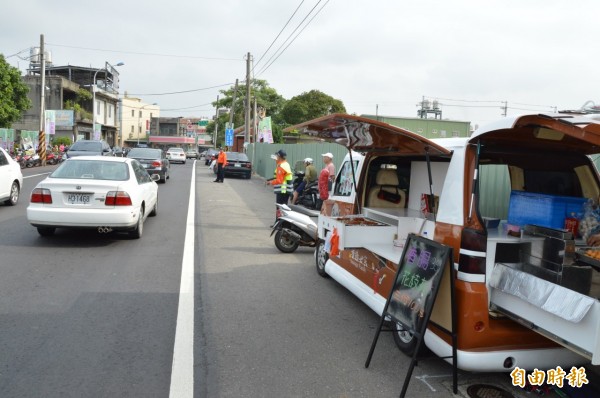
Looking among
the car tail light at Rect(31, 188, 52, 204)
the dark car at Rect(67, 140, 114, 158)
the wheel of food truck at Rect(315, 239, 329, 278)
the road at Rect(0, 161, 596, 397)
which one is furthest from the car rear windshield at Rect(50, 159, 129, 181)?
the dark car at Rect(67, 140, 114, 158)

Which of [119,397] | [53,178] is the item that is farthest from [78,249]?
[119,397]

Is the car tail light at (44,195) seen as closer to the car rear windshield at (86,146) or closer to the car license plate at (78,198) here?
the car license plate at (78,198)

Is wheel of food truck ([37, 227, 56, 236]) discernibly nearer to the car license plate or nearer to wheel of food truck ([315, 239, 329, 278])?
the car license plate

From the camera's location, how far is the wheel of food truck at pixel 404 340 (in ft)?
13.7

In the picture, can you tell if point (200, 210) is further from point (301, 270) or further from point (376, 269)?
point (376, 269)

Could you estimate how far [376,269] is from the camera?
501cm

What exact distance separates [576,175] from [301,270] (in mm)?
3865

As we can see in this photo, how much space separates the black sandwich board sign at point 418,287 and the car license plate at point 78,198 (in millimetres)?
5809

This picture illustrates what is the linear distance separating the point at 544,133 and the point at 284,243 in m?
5.50

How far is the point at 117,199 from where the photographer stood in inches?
322

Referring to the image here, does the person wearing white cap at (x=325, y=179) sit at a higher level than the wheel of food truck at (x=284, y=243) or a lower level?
higher

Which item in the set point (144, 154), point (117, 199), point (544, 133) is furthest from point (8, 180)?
point (544, 133)

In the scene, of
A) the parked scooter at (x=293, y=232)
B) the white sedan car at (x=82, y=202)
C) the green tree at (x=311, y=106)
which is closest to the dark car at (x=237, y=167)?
the white sedan car at (x=82, y=202)

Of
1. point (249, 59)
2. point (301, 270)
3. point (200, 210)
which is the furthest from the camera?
point (249, 59)
